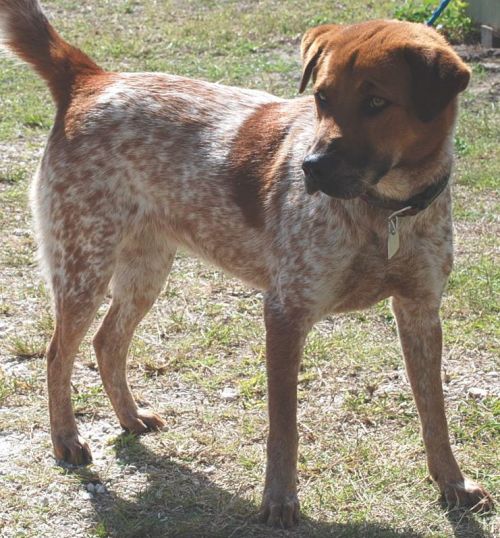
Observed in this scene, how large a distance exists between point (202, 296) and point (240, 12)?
727 cm

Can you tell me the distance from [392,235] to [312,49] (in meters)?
0.78

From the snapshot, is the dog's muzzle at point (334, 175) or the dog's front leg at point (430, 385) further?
the dog's front leg at point (430, 385)

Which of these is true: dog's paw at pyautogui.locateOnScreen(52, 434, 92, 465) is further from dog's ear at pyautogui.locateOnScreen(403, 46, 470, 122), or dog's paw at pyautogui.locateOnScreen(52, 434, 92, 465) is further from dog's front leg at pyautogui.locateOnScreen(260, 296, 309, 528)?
dog's ear at pyautogui.locateOnScreen(403, 46, 470, 122)

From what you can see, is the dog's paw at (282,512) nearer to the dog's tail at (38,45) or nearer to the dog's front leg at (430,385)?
the dog's front leg at (430,385)

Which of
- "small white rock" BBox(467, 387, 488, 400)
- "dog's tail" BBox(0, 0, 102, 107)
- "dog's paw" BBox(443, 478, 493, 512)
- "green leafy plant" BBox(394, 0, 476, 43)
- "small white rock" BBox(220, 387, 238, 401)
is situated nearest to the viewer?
"dog's paw" BBox(443, 478, 493, 512)

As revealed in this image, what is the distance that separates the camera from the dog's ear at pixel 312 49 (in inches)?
158

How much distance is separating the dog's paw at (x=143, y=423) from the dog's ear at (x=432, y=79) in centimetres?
191

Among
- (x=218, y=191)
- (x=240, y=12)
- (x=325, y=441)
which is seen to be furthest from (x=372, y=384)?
(x=240, y=12)

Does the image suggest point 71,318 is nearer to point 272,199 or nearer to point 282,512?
point 272,199

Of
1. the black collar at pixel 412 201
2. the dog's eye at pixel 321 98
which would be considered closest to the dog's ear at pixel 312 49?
the dog's eye at pixel 321 98

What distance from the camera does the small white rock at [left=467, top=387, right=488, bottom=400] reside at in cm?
486

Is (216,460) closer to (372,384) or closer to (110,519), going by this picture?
(110,519)

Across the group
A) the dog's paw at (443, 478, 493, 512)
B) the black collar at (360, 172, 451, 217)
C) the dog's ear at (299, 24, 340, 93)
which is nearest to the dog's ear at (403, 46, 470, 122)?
the black collar at (360, 172, 451, 217)

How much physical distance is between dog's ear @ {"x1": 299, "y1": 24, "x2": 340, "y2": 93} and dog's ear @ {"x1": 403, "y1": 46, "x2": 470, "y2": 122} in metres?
0.49
